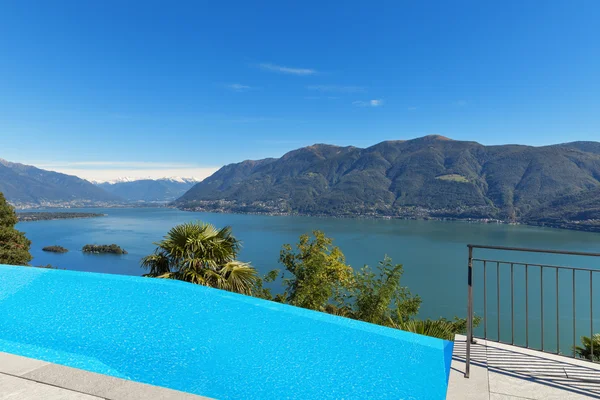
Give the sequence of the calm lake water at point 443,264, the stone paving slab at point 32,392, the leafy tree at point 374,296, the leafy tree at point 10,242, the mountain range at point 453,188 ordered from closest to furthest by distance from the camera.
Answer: the stone paving slab at point 32,392 < the leafy tree at point 374,296 < the leafy tree at point 10,242 < the calm lake water at point 443,264 < the mountain range at point 453,188

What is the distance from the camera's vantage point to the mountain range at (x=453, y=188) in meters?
→ 95.9

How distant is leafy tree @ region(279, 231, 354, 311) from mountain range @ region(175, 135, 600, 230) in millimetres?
77566

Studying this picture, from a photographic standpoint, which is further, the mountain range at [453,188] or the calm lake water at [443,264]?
the mountain range at [453,188]

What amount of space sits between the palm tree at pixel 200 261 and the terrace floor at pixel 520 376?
153 inches

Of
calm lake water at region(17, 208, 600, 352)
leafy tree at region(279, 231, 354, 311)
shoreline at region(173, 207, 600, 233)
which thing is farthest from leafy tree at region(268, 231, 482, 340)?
shoreline at region(173, 207, 600, 233)

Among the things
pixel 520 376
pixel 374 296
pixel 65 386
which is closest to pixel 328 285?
pixel 374 296

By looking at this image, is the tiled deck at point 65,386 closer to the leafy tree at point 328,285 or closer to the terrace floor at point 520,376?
the terrace floor at point 520,376

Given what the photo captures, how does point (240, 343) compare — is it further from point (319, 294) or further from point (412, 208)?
point (412, 208)

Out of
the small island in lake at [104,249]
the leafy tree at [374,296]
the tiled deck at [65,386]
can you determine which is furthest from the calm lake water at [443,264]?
the tiled deck at [65,386]

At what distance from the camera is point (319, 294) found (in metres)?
9.15

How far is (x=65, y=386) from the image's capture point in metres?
2.20

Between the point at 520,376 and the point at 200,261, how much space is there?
4657 millimetres

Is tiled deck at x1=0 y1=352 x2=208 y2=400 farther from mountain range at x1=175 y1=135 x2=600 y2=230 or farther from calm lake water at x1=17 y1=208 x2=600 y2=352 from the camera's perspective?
mountain range at x1=175 y1=135 x2=600 y2=230

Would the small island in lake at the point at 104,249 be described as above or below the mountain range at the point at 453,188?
below
